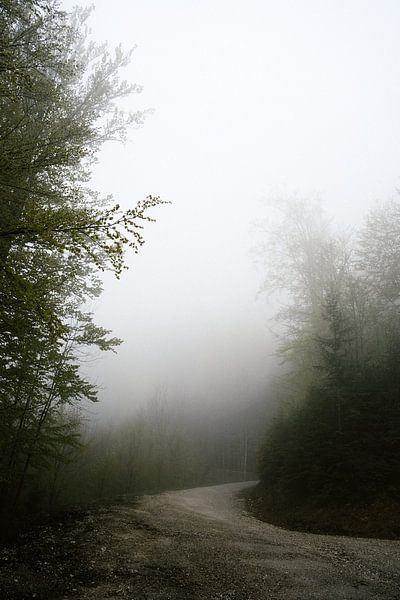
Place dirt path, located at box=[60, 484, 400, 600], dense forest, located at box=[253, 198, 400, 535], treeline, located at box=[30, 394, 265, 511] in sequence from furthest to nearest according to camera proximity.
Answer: treeline, located at box=[30, 394, 265, 511]
dense forest, located at box=[253, 198, 400, 535]
dirt path, located at box=[60, 484, 400, 600]

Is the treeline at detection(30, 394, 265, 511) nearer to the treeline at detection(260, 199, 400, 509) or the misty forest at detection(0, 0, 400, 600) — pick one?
the misty forest at detection(0, 0, 400, 600)

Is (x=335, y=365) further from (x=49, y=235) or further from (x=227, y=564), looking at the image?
(x=49, y=235)

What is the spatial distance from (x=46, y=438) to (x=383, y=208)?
85.3 feet

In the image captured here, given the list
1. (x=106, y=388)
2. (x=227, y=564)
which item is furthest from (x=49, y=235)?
(x=106, y=388)

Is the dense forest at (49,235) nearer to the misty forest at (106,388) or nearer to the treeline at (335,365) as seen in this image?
the misty forest at (106,388)

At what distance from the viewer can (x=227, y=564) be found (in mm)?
5898

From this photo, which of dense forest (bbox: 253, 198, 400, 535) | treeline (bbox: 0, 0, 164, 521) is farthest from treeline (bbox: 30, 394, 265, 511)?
dense forest (bbox: 253, 198, 400, 535)

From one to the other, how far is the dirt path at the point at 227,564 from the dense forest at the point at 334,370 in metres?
3.44

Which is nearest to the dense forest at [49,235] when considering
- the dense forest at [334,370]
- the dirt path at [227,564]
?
the dirt path at [227,564]

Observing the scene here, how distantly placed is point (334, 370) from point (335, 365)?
0.75 feet

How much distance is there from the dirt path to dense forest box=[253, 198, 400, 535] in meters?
3.44

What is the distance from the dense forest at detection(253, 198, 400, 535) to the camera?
38.3 ft

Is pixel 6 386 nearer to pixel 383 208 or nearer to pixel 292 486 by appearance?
pixel 292 486

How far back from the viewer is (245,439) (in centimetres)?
5653
